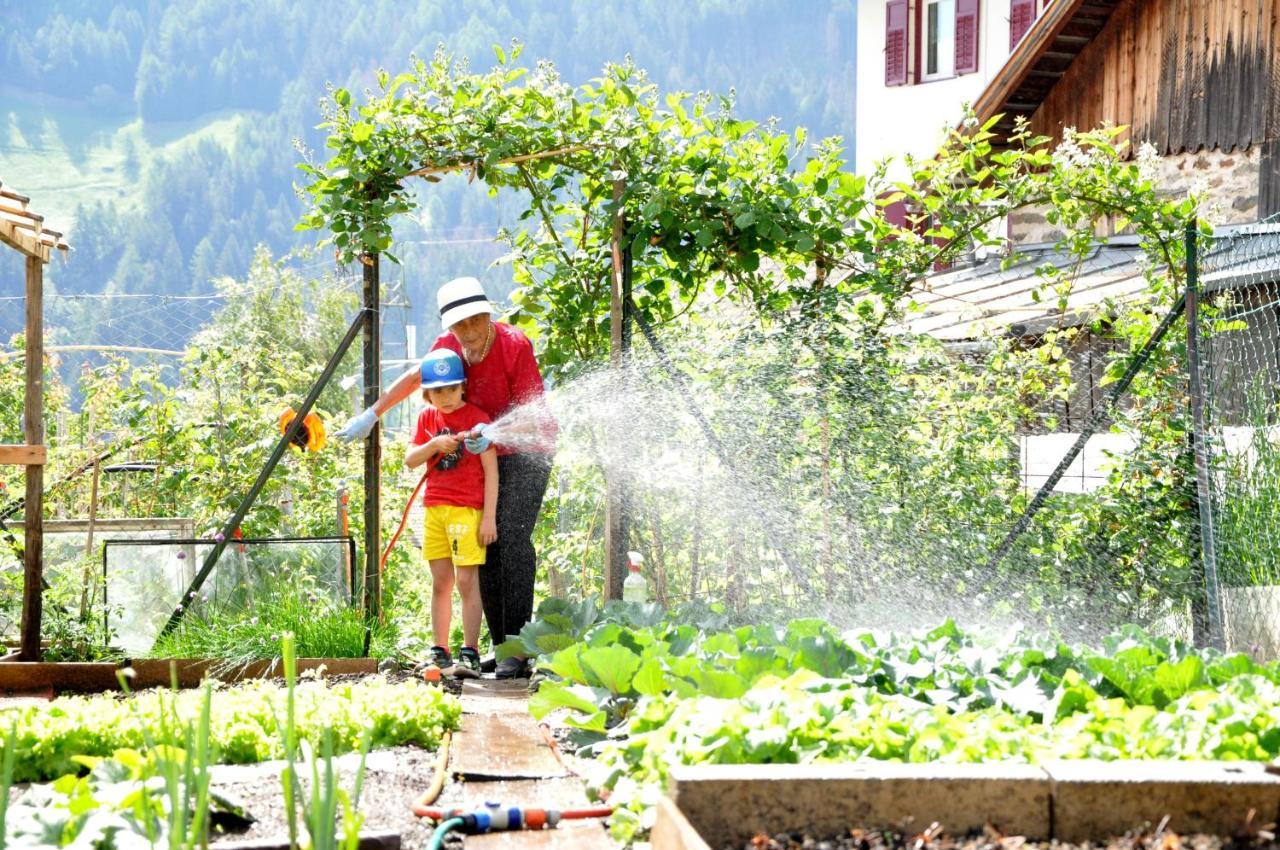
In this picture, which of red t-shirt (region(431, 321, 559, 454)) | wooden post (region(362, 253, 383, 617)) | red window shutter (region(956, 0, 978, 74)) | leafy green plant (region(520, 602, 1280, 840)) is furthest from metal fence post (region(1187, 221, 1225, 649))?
red window shutter (region(956, 0, 978, 74))

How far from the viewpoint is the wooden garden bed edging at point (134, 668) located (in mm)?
6125

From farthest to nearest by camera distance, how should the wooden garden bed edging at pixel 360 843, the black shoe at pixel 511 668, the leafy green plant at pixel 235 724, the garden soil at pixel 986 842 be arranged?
the black shoe at pixel 511 668 < the leafy green plant at pixel 235 724 < the wooden garden bed edging at pixel 360 843 < the garden soil at pixel 986 842

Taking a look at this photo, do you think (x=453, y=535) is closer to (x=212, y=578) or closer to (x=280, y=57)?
(x=212, y=578)

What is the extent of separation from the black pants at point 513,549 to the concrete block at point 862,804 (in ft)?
11.7

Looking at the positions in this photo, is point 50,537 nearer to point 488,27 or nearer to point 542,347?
point 542,347

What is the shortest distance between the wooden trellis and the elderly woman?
1.52 metres

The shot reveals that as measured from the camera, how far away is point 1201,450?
591cm

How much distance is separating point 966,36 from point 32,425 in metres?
18.1

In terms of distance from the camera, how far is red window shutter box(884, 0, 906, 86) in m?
22.4

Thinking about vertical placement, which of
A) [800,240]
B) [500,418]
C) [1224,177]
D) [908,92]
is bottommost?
[500,418]

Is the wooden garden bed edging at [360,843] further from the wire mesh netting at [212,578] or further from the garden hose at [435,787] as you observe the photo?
the wire mesh netting at [212,578]

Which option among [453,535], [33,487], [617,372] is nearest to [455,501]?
[453,535]

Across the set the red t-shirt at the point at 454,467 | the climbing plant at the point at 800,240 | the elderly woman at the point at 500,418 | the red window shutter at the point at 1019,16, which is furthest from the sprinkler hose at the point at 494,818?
the red window shutter at the point at 1019,16

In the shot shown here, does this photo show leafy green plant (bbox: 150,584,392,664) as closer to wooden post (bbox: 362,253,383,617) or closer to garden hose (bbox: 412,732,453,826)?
wooden post (bbox: 362,253,383,617)
